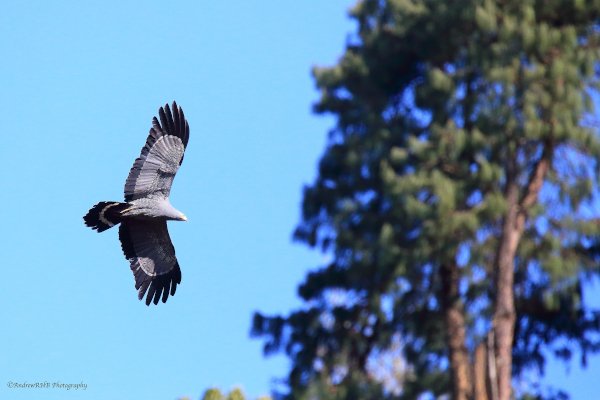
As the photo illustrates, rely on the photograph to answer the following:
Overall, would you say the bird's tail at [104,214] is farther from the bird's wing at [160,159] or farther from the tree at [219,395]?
the tree at [219,395]

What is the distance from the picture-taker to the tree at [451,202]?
12.8m

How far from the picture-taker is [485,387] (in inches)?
518

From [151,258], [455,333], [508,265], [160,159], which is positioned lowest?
[455,333]

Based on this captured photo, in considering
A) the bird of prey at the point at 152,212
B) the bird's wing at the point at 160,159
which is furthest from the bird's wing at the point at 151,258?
the bird's wing at the point at 160,159

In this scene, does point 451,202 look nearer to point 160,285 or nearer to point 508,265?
point 508,265

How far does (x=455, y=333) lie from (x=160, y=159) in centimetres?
395

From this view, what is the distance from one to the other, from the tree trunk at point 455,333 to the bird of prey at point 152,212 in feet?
10.2

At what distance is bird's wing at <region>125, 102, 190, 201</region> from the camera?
575 inches

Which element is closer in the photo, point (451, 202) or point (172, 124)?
point (451, 202)

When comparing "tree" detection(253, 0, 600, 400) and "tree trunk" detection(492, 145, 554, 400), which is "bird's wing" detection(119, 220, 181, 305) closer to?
"tree" detection(253, 0, 600, 400)

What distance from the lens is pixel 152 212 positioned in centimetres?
1449

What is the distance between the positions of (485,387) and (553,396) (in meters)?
1.14

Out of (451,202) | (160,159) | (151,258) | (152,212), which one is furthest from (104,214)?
(451,202)

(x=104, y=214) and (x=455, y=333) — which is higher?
(x=104, y=214)
